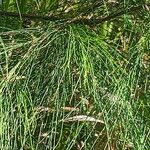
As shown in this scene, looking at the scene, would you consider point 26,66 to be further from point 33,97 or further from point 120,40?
point 120,40

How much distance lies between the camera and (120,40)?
154 cm

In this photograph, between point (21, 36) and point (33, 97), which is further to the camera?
point (21, 36)

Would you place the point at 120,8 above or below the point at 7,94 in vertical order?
above

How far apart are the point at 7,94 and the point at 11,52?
0.37 feet

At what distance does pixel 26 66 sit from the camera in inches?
41.0

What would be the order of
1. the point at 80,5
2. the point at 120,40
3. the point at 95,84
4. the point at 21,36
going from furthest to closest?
the point at 120,40
the point at 80,5
the point at 21,36
the point at 95,84

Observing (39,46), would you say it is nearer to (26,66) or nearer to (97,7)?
(26,66)

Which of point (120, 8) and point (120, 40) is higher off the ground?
point (120, 8)

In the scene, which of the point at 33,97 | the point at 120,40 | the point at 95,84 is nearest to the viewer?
the point at 95,84

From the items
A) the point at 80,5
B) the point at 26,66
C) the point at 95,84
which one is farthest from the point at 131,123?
the point at 80,5

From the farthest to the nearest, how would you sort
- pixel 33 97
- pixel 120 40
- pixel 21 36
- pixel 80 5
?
pixel 120 40 < pixel 80 5 < pixel 21 36 < pixel 33 97

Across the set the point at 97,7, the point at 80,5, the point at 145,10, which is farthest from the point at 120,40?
the point at 145,10

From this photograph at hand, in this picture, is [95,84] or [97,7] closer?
[95,84]

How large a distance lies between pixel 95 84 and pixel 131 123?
128 millimetres
